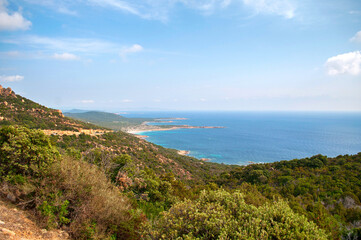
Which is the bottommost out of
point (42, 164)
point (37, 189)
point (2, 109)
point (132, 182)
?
point (132, 182)

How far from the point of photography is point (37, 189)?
560 centimetres

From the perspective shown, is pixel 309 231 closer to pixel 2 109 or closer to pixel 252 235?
pixel 252 235

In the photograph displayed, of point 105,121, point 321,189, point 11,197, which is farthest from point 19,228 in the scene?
point 105,121

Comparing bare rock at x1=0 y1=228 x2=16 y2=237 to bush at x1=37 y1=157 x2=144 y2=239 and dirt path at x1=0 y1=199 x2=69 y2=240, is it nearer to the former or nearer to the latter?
dirt path at x1=0 y1=199 x2=69 y2=240

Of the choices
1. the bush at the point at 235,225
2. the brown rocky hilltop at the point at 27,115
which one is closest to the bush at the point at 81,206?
the bush at the point at 235,225

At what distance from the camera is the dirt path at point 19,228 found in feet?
14.2

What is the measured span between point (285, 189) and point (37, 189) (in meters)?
19.9

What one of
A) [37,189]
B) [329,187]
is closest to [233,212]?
[37,189]

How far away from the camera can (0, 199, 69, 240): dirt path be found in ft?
14.2

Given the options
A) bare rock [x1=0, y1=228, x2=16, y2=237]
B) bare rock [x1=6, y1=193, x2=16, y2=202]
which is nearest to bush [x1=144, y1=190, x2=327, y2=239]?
bare rock [x1=0, y1=228, x2=16, y2=237]

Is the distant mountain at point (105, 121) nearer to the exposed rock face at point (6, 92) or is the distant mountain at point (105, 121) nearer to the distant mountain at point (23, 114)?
the exposed rock face at point (6, 92)

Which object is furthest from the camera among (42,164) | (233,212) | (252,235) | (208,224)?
(42,164)

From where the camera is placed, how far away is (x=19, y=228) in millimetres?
4656

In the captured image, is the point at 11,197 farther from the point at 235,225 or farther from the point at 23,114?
the point at 23,114
